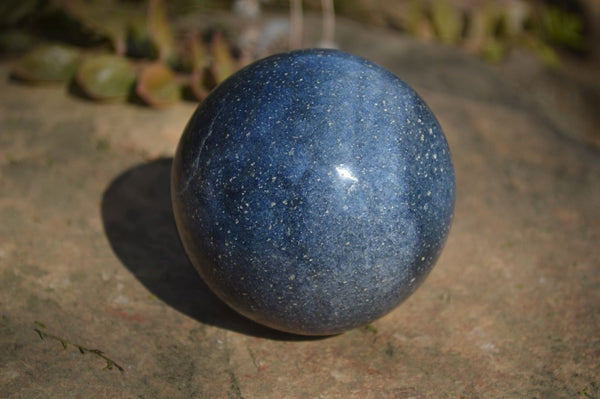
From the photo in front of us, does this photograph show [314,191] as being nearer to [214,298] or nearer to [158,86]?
[214,298]

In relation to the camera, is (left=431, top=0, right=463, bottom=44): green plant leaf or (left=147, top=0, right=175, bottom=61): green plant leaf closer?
(left=147, top=0, right=175, bottom=61): green plant leaf

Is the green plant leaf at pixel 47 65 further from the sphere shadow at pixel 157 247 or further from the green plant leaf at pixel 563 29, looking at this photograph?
the green plant leaf at pixel 563 29

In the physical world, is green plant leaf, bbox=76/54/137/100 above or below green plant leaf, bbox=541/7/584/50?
above

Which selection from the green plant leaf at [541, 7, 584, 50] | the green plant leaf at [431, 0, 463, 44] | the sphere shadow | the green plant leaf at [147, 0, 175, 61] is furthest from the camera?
the green plant leaf at [541, 7, 584, 50]

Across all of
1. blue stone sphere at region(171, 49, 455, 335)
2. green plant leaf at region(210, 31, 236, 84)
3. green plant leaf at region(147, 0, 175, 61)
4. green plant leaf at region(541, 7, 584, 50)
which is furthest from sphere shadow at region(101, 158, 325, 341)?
green plant leaf at region(541, 7, 584, 50)

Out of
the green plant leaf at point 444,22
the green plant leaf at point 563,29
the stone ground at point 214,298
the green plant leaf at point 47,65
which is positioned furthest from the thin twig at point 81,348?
the green plant leaf at point 563,29

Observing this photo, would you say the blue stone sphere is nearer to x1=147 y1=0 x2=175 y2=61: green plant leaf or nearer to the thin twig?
the thin twig

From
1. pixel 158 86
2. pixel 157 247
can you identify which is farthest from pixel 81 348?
pixel 158 86
